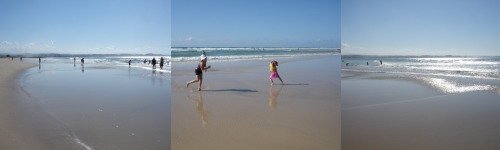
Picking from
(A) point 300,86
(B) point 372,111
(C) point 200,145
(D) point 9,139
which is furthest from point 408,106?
(D) point 9,139

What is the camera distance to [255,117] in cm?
396

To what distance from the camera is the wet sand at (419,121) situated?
11.4ft

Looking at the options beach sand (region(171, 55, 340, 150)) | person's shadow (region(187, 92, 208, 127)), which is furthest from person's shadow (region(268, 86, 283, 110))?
person's shadow (region(187, 92, 208, 127))

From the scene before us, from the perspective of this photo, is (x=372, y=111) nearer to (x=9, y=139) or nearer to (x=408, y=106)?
(x=408, y=106)

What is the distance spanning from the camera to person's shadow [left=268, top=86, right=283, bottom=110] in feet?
15.1

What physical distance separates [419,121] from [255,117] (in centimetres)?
180

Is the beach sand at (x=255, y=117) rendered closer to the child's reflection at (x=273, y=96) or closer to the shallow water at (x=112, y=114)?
the child's reflection at (x=273, y=96)

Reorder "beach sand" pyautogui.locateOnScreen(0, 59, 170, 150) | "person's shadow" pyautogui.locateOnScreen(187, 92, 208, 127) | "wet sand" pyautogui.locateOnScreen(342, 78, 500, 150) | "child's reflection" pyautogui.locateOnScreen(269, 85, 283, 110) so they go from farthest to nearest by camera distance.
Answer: "child's reflection" pyautogui.locateOnScreen(269, 85, 283, 110) → "person's shadow" pyautogui.locateOnScreen(187, 92, 208, 127) → "wet sand" pyautogui.locateOnScreen(342, 78, 500, 150) → "beach sand" pyautogui.locateOnScreen(0, 59, 170, 150)

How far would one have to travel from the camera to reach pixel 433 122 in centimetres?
421

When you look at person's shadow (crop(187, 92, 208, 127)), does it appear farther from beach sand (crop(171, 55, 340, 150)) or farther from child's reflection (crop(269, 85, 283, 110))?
child's reflection (crop(269, 85, 283, 110))

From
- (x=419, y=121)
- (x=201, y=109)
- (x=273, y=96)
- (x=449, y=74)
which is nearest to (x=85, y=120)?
(x=201, y=109)

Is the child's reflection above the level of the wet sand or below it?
above

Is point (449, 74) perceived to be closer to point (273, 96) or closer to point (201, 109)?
point (273, 96)

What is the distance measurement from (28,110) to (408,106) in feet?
15.3
